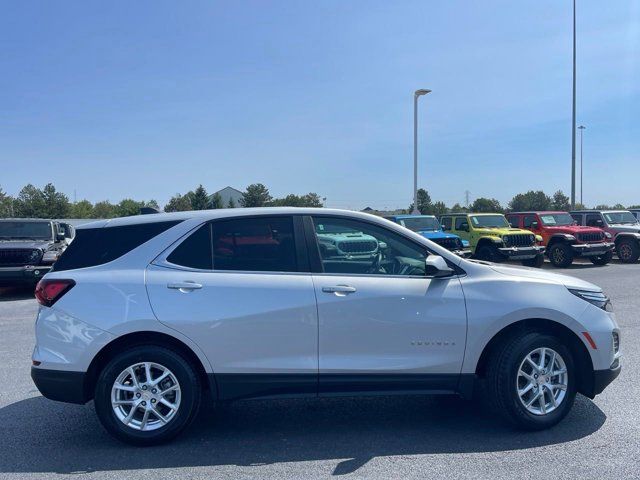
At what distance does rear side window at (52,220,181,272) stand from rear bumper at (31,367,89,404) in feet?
2.63

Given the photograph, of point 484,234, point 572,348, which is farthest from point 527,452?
point 484,234

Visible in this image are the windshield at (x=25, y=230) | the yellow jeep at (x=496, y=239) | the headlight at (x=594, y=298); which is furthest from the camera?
the yellow jeep at (x=496, y=239)

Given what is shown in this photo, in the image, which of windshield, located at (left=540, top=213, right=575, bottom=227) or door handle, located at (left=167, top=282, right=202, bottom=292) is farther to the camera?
windshield, located at (left=540, top=213, right=575, bottom=227)

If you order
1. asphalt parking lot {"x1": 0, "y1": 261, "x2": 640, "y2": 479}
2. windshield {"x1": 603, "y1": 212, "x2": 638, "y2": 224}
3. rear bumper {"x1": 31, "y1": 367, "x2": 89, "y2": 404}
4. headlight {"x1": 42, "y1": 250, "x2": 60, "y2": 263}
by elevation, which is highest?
windshield {"x1": 603, "y1": 212, "x2": 638, "y2": 224}

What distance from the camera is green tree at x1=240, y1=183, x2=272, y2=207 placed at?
36500 mm

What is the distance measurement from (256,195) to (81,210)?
827 inches

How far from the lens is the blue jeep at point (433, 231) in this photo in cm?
1797

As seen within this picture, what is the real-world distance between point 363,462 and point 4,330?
7.44 metres

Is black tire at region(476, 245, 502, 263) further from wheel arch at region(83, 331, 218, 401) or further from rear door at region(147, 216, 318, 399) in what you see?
wheel arch at region(83, 331, 218, 401)

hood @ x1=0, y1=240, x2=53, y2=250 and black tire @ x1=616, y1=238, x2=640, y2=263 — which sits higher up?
hood @ x1=0, y1=240, x2=53, y2=250

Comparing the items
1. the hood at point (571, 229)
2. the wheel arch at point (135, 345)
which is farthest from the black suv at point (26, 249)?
the hood at point (571, 229)

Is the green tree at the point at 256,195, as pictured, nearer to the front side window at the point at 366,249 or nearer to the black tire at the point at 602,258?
the black tire at the point at 602,258

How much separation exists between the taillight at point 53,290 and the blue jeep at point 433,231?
14115mm

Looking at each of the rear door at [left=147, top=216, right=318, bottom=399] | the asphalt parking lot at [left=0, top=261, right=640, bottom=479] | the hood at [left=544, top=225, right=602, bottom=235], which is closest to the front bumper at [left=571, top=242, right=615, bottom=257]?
the hood at [left=544, top=225, right=602, bottom=235]
